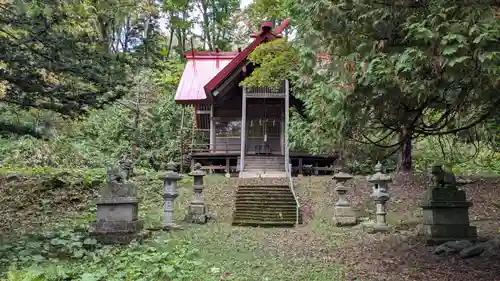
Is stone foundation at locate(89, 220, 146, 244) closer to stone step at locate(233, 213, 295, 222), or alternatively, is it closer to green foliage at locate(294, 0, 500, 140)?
stone step at locate(233, 213, 295, 222)

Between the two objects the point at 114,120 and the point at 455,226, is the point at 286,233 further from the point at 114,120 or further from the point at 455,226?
the point at 114,120

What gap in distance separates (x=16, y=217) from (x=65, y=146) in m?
9.45

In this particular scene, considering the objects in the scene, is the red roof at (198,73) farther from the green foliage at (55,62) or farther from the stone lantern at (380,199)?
the green foliage at (55,62)

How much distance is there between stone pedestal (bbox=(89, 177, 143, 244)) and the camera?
8.03 metres

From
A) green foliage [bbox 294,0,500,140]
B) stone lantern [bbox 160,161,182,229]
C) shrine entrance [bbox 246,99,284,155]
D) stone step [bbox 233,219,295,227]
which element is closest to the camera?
green foliage [bbox 294,0,500,140]

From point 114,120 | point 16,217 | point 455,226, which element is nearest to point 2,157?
Result: point 114,120

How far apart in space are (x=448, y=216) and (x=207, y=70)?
52.8 ft

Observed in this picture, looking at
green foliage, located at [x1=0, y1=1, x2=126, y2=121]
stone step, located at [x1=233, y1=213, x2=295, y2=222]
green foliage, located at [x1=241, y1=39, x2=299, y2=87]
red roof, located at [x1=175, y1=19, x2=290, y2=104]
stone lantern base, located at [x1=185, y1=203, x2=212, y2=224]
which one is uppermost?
red roof, located at [x1=175, y1=19, x2=290, y2=104]

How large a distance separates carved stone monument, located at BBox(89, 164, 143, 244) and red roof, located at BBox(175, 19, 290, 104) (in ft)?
25.8

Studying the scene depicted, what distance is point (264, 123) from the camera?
20.2 m

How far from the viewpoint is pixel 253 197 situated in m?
13.6

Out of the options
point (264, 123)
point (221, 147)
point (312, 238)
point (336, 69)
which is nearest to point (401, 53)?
point (336, 69)

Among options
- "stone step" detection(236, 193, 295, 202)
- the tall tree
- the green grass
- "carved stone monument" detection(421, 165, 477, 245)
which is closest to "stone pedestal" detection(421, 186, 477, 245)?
"carved stone monument" detection(421, 165, 477, 245)

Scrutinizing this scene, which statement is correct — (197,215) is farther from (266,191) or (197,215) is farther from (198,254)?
(198,254)
